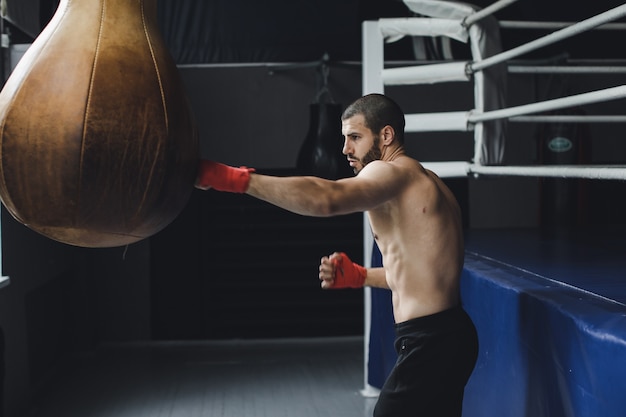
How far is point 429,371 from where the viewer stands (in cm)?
216

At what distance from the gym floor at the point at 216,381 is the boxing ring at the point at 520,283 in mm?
390

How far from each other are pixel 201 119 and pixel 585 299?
417 cm

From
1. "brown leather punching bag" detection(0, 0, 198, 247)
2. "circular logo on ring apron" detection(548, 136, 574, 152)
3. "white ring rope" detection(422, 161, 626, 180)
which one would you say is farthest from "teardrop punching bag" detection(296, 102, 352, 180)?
"brown leather punching bag" detection(0, 0, 198, 247)

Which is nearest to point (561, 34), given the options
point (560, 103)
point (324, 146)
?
point (560, 103)

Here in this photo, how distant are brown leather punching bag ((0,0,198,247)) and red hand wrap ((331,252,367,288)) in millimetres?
933

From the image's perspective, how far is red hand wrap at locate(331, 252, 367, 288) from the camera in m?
2.55

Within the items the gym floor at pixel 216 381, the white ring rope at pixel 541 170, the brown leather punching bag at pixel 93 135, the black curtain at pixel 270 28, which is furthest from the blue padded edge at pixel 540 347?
the black curtain at pixel 270 28

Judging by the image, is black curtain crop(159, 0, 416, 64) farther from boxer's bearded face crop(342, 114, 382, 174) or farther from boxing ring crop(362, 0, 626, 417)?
boxer's bearded face crop(342, 114, 382, 174)

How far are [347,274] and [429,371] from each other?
51 cm

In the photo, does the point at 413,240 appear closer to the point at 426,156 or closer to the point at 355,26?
the point at 355,26

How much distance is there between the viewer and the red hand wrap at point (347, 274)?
8.36 feet

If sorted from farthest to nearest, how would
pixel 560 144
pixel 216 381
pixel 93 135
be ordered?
pixel 560 144
pixel 216 381
pixel 93 135

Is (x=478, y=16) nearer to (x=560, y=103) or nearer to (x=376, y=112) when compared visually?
(x=560, y=103)

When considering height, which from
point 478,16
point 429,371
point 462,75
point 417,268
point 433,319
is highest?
point 478,16
